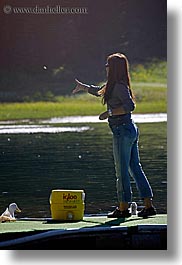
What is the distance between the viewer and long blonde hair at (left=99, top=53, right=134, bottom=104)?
6.09 meters

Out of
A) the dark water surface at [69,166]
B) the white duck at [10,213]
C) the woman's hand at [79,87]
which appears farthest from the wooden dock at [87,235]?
the woman's hand at [79,87]

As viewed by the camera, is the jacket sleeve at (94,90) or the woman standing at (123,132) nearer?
the woman standing at (123,132)

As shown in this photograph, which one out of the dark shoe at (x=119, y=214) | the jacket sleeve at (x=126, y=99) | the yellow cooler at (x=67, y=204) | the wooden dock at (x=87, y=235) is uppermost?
the jacket sleeve at (x=126, y=99)

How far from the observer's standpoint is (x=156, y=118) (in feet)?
20.4

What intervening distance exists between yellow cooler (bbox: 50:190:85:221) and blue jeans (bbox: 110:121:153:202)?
0.23 metres

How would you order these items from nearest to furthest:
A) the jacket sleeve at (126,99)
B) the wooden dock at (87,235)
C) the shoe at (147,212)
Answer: the wooden dock at (87,235) < the jacket sleeve at (126,99) < the shoe at (147,212)

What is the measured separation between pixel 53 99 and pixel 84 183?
1.73 ft

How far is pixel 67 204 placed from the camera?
241 inches

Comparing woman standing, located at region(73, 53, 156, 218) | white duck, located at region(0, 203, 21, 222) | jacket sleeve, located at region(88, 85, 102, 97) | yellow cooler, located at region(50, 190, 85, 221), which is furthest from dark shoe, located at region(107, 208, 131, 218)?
jacket sleeve, located at region(88, 85, 102, 97)

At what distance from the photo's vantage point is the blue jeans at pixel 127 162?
6121mm

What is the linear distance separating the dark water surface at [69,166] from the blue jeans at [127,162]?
4 centimetres

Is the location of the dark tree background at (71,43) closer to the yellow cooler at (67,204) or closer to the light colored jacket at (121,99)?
the light colored jacket at (121,99)

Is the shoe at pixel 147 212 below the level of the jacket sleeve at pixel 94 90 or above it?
below

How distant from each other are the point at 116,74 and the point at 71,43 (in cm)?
36
